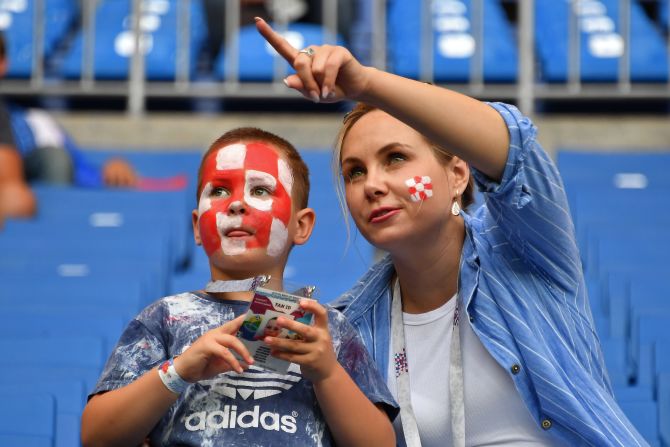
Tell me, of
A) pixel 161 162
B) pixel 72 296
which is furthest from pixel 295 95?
pixel 72 296

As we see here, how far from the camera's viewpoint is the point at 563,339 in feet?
5.79

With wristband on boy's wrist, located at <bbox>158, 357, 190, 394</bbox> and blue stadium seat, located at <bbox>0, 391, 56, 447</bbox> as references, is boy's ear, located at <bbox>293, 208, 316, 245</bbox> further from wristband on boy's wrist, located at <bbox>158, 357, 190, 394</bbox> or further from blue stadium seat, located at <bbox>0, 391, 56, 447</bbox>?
blue stadium seat, located at <bbox>0, 391, 56, 447</bbox>

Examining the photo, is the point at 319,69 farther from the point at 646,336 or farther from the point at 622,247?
the point at 622,247

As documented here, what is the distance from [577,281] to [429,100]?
52 centimetres

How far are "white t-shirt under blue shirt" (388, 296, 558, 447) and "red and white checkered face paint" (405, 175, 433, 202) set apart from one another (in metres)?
Result: 0.24

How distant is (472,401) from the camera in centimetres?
179

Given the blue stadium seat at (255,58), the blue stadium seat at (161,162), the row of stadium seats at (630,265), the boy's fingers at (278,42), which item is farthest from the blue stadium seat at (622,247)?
the blue stadium seat at (255,58)

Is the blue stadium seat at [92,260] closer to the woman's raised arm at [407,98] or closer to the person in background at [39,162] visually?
the person in background at [39,162]

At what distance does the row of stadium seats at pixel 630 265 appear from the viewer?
2.33m

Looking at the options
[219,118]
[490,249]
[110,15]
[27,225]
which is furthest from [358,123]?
[110,15]

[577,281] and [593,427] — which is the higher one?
[577,281]

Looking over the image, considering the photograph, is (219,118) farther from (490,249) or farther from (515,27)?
(490,249)

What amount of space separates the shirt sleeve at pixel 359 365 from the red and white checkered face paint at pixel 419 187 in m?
0.25

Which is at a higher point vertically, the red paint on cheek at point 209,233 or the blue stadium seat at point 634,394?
the red paint on cheek at point 209,233
